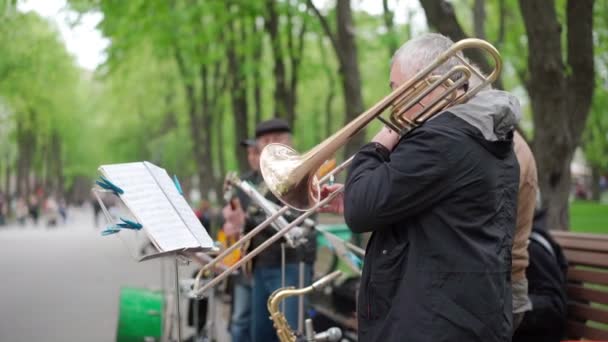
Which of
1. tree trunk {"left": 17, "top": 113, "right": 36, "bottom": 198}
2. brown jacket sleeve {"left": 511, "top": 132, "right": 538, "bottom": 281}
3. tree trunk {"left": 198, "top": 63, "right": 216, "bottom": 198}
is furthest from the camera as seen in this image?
tree trunk {"left": 17, "top": 113, "right": 36, "bottom": 198}

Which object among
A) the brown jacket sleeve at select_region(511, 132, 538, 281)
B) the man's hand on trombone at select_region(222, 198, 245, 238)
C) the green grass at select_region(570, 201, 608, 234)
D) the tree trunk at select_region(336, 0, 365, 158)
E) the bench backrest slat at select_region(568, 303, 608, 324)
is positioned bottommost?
the green grass at select_region(570, 201, 608, 234)

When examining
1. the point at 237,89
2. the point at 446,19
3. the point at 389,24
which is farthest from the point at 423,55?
the point at 237,89

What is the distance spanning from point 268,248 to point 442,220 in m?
2.80

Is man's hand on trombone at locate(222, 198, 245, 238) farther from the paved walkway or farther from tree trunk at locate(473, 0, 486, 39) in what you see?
tree trunk at locate(473, 0, 486, 39)

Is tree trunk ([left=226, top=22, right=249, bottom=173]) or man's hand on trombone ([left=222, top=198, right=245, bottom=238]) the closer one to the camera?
man's hand on trombone ([left=222, top=198, right=245, bottom=238])

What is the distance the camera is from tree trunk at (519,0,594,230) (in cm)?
543

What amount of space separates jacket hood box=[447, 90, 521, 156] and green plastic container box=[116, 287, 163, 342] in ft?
14.4

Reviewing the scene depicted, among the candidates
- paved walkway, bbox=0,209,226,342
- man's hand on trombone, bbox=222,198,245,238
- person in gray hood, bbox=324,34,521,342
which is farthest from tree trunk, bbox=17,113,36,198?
A: person in gray hood, bbox=324,34,521,342

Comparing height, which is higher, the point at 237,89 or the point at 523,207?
the point at 237,89

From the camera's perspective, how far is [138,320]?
237 inches

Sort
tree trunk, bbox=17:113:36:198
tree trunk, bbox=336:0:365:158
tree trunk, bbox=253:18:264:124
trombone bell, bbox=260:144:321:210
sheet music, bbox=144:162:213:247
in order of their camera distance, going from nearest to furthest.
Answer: trombone bell, bbox=260:144:321:210 → sheet music, bbox=144:162:213:247 → tree trunk, bbox=336:0:365:158 → tree trunk, bbox=253:18:264:124 → tree trunk, bbox=17:113:36:198

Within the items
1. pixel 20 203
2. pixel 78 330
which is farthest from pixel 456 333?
pixel 20 203

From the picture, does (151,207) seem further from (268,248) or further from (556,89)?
(556,89)

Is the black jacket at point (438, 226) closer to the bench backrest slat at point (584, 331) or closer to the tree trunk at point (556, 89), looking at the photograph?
the bench backrest slat at point (584, 331)
